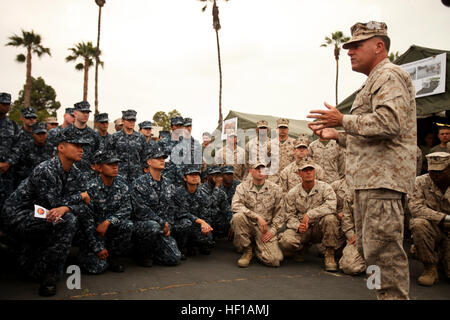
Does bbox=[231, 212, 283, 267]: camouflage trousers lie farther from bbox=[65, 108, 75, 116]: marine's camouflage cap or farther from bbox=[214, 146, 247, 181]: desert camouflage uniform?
bbox=[65, 108, 75, 116]: marine's camouflage cap

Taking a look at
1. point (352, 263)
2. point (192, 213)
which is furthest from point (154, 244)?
point (352, 263)

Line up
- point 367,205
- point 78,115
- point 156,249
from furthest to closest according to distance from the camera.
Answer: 1. point 78,115
2. point 156,249
3. point 367,205

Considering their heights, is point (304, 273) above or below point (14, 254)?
below

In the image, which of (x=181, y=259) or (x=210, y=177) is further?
(x=210, y=177)

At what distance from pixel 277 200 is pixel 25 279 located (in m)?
3.27

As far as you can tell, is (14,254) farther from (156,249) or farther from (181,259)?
(181,259)

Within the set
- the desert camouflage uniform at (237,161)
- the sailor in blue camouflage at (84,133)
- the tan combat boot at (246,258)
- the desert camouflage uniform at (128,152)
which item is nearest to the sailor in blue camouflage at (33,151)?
the sailor in blue camouflage at (84,133)

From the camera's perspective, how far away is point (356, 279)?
3664 millimetres

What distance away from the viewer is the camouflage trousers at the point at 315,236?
13.9ft

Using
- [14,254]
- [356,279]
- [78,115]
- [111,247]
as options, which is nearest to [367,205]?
[356,279]

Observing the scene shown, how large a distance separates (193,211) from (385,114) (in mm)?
3315

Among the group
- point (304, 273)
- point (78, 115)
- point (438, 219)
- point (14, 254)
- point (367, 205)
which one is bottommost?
point (304, 273)

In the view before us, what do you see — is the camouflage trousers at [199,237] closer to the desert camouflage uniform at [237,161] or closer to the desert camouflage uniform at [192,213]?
the desert camouflage uniform at [192,213]

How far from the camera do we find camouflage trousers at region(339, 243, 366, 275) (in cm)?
377
